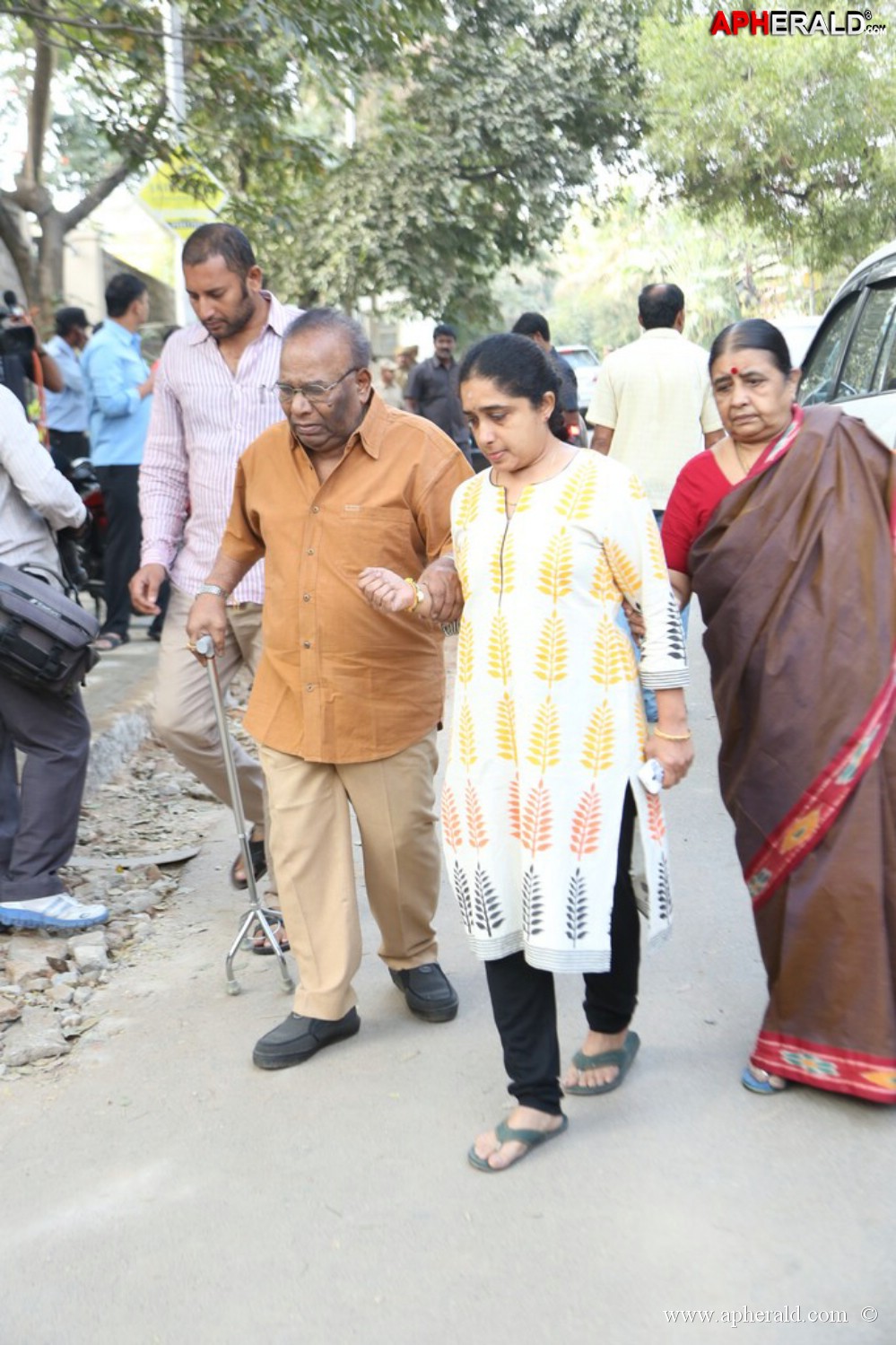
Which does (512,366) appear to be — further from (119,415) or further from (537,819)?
(119,415)

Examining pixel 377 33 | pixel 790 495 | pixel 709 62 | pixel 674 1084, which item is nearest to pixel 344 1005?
pixel 674 1084

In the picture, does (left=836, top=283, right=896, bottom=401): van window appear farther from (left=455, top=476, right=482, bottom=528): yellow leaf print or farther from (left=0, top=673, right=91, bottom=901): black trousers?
(left=0, top=673, right=91, bottom=901): black trousers

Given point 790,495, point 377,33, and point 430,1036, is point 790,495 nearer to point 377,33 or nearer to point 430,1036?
point 430,1036

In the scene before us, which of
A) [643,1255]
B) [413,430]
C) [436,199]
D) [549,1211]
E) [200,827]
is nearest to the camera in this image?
[643,1255]

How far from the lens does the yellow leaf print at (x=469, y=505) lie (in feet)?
10.9

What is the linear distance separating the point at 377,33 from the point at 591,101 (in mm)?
14279

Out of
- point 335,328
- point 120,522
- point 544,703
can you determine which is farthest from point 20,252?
point 544,703

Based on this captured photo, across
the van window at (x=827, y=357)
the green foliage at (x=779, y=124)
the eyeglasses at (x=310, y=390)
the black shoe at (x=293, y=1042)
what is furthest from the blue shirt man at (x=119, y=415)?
the green foliage at (x=779, y=124)

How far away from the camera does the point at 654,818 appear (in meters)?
3.26

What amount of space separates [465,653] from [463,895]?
0.51 metres

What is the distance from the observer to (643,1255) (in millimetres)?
2893

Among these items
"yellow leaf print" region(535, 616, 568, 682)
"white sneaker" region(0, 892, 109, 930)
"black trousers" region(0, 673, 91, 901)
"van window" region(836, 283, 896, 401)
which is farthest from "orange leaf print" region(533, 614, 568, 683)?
"van window" region(836, 283, 896, 401)

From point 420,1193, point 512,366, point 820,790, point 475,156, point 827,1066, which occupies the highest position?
point 475,156

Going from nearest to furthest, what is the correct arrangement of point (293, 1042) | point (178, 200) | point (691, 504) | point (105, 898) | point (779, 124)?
point (691, 504) → point (293, 1042) → point (105, 898) → point (178, 200) → point (779, 124)
